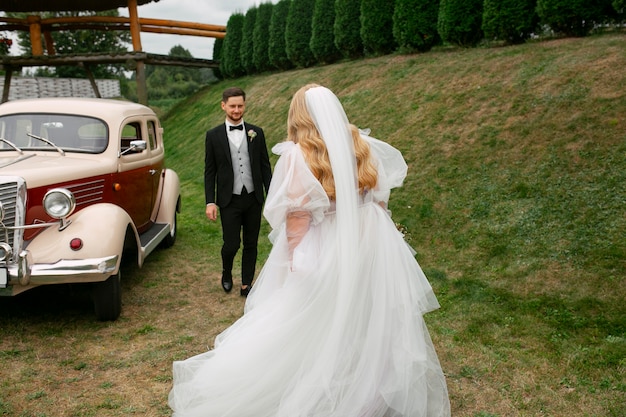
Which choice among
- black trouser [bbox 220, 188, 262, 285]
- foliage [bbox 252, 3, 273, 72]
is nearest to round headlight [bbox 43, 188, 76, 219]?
black trouser [bbox 220, 188, 262, 285]

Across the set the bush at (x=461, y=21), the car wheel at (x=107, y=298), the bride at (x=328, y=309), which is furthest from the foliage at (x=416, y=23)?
the bride at (x=328, y=309)

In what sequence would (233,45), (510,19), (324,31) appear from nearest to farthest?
(510,19)
(324,31)
(233,45)

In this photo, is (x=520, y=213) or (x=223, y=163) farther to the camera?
(x=520, y=213)

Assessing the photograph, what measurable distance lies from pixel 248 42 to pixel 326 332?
58.2 ft

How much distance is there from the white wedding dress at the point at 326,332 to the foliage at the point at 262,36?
1615 centimetres

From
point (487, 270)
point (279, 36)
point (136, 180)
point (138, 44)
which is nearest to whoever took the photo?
point (487, 270)

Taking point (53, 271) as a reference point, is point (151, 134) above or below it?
above

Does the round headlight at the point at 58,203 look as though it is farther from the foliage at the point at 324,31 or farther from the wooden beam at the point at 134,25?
the wooden beam at the point at 134,25

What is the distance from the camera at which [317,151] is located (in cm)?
276

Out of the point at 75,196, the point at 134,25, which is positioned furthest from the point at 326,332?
the point at 134,25

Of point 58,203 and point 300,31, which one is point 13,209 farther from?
point 300,31

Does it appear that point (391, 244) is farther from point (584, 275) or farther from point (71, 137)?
point (71, 137)

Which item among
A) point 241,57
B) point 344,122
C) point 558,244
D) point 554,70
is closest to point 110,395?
point 344,122

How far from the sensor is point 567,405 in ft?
10.4
